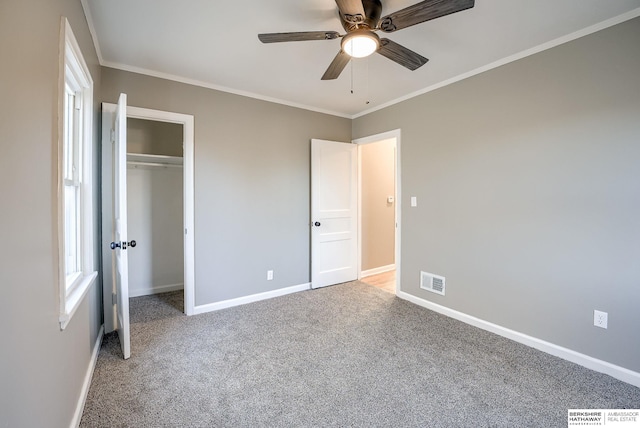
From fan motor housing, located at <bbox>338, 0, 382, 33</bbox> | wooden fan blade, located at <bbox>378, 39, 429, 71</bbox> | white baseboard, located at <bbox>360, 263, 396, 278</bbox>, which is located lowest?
white baseboard, located at <bbox>360, 263, 396, 278</bbox>

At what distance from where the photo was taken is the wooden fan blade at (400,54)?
1.84 m

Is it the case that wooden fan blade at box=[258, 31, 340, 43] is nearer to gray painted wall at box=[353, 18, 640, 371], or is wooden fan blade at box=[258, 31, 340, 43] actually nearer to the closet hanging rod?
gray painted wall at box=[353, 18, 640, 371]

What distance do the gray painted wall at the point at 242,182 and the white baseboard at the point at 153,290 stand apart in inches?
42.9

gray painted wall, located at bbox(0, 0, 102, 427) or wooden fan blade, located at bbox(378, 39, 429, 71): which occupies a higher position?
wooden fan blade, located at bbox(378, 39, 429, 71)

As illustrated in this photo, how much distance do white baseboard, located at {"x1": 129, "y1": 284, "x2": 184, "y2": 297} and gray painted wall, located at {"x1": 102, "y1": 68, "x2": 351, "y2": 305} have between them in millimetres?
1089

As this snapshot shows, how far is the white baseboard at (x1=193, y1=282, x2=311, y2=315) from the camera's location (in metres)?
3.19

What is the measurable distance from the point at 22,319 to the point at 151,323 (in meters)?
2.17

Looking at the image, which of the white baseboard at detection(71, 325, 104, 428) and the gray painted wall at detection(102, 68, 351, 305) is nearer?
the white baseboard at detection(71, 325, 104, 428)

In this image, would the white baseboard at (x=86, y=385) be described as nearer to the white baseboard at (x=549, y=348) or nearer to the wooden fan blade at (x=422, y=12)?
the wooden fan blade at (x=422, y=12)

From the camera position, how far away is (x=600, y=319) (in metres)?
2.13

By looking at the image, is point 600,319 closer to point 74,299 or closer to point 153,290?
point 74,299

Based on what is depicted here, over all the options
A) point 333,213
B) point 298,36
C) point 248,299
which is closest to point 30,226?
point 298,36

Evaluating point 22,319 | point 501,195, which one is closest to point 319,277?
point 501,195

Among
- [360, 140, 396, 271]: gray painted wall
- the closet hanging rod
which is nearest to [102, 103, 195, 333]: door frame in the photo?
the closet hanging rod
